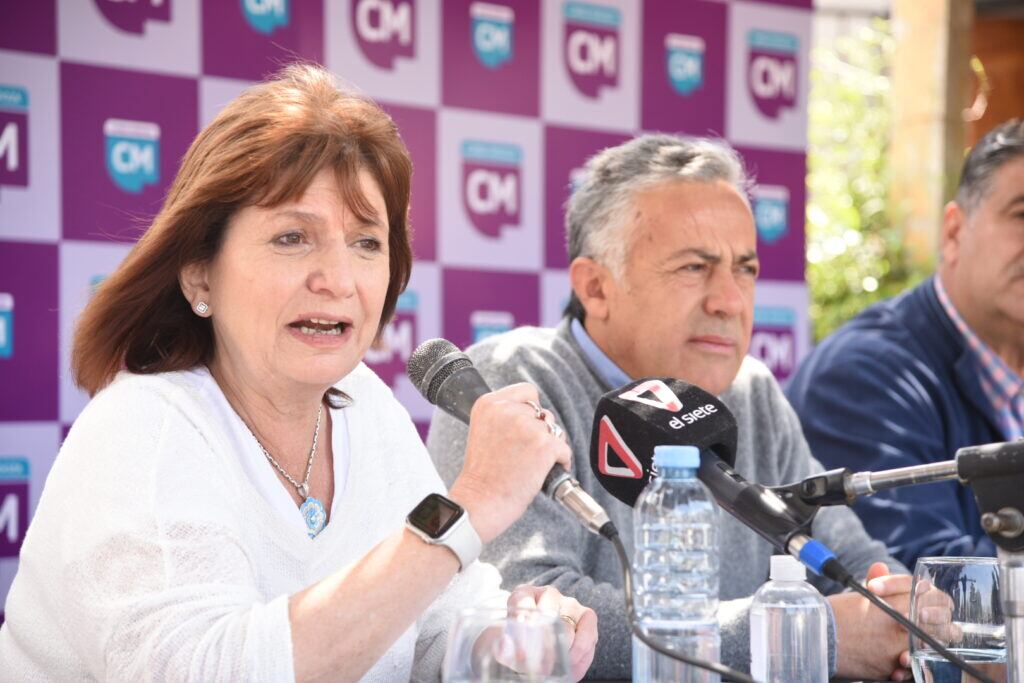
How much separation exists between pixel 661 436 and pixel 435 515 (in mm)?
275

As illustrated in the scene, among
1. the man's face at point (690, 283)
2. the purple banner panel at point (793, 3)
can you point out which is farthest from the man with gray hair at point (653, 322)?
the purple banner panel at point (793, 3)

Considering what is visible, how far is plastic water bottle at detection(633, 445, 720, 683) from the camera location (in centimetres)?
141

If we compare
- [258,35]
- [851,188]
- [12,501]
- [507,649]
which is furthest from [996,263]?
[851,188]

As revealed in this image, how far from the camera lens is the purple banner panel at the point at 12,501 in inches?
120

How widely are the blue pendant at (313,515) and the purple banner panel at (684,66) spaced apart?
2.62m

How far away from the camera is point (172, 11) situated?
10.7 feet

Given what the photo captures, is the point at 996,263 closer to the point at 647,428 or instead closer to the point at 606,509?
the point at 606,509

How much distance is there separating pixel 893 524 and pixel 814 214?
22.3 ft

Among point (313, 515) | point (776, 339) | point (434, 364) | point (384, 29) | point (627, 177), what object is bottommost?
point (313, 515)

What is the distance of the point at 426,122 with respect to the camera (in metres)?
3.65

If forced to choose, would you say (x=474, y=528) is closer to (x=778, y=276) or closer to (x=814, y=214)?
(x=778, y=276)

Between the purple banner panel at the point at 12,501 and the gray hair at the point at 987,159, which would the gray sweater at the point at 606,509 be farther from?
the purple banner panel at the point at 12,501

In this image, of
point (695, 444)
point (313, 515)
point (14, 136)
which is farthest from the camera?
point (14, 136)

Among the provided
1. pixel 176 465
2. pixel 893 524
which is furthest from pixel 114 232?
pixel 893 524
